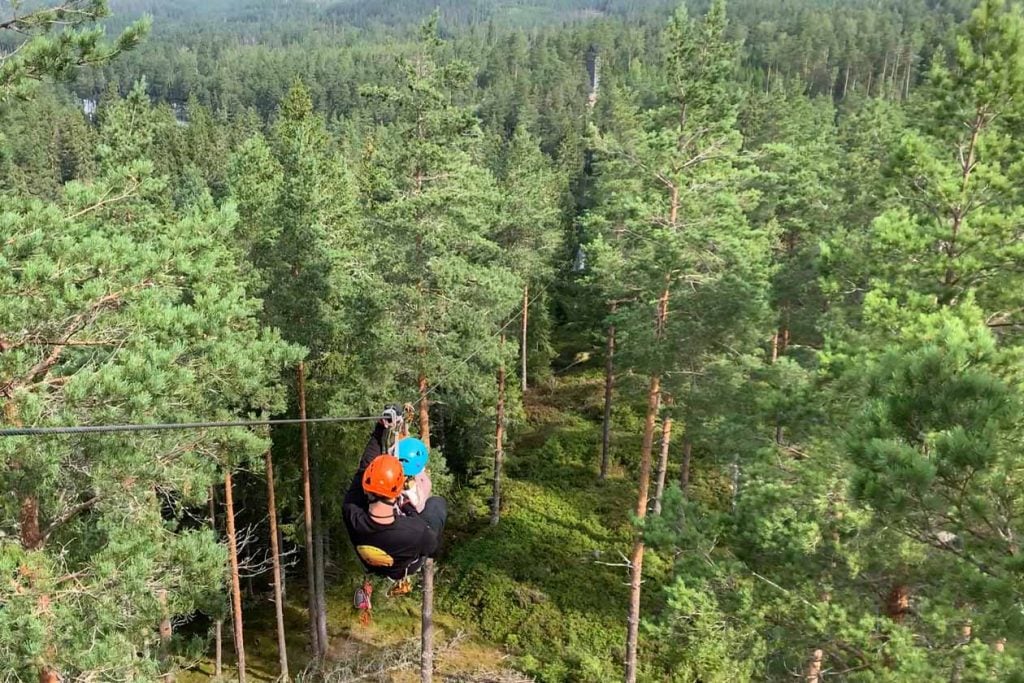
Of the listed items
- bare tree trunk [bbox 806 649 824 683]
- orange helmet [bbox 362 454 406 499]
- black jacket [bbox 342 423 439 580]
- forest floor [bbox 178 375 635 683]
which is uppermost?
orange helmet [bbox 362 454 406 499]

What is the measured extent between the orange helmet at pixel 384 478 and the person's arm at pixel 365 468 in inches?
15.7

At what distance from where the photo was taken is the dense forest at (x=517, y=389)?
6887 mm

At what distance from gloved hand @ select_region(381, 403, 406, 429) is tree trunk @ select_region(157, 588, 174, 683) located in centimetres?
500

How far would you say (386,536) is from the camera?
5.50 metres

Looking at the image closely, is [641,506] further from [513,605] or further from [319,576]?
[319,576]

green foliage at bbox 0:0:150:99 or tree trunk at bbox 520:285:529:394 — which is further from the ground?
green foliage at bbox 0:0:150:99

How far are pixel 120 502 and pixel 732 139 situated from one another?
12.8 m

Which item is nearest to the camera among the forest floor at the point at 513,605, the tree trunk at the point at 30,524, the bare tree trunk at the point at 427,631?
the tree trunk at the point at 30,524

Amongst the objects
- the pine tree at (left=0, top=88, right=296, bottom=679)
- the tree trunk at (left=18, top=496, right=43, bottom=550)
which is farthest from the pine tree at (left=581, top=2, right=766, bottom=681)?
the tree trunk at (left=18, top=496, right=43, bottom=550)

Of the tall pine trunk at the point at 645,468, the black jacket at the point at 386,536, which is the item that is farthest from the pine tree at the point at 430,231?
the black jacket at the point at 386,536

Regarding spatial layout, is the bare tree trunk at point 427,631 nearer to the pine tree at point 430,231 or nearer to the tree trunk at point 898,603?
the pine tree at point 430,231

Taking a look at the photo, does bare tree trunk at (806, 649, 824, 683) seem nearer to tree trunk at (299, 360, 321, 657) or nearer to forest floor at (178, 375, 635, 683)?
forest floor at (178, 375, 635, 683)

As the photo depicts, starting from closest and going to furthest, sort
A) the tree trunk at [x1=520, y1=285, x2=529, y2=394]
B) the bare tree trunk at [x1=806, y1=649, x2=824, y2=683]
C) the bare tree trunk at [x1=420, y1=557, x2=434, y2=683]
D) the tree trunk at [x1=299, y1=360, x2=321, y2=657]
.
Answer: the bare tree trunk at [x1=806, y1=649, x2=824, y2=683] < the bare tree trunk at [x1=420, y1=557, x2=434, y2=683] < the tree trunk at [x1=299, y1=360, x2=321, y2=657] < the tree trunk at [x1=520, y1=285, x2=529, y2=394]

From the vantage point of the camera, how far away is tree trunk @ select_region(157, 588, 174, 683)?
28.4 feet
